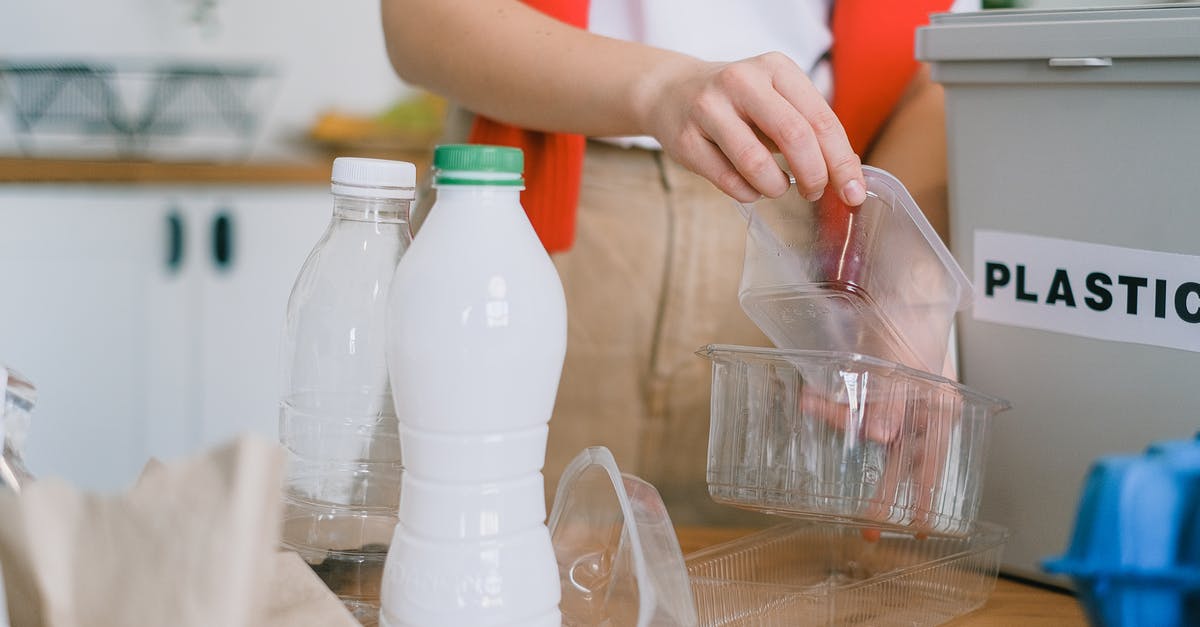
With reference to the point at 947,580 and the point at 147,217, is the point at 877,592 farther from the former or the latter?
the point at 147,217

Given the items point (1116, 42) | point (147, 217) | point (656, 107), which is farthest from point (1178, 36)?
point (147, 217)

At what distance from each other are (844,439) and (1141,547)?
0.85ft

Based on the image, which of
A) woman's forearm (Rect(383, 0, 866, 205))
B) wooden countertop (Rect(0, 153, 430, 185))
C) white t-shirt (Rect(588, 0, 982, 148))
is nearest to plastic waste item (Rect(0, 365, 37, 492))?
woman's forearm (Rect(383, 0, 866, 205))

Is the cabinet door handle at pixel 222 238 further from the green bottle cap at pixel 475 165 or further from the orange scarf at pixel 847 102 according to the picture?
the green bottle cap at pixel 475 165

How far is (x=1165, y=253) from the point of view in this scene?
0.64 meters

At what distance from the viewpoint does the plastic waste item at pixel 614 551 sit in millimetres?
510

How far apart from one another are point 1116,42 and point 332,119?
2.33 meters

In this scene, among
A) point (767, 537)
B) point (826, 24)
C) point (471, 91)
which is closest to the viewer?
point (767, 537)

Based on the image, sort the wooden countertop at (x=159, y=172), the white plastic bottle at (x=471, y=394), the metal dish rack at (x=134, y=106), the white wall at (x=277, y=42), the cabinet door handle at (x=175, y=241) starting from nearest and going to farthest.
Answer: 1. the white plastic bottle at (x=471, y=394)
2. the wooden countertop at (x=159, y=172)
3. the cabinet door handle at (x=175, y=241)
4. the metal dish rack at (x=134, y=106)
5. the white wall at (x=277, y=42)

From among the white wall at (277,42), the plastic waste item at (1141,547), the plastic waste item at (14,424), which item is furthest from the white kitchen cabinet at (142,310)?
the plastic waste item at (1141,547)

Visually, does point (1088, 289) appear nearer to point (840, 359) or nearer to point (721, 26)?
point (840, 359)

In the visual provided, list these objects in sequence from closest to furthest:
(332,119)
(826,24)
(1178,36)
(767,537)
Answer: (1178,36) → (767,537) → (826,24) → (332,119)

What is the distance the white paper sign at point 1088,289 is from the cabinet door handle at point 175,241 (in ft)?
5.96

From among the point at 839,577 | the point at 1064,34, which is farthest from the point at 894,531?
the point at 1064,34
